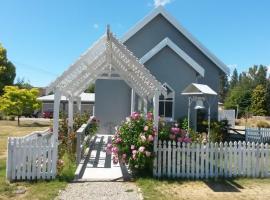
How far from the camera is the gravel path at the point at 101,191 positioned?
26.9 ft

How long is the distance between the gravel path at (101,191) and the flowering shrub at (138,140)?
82cm

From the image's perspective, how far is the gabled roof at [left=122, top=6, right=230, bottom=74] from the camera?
21.7 metres

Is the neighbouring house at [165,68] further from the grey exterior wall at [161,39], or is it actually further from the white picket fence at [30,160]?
the white picket fence at [30,160]

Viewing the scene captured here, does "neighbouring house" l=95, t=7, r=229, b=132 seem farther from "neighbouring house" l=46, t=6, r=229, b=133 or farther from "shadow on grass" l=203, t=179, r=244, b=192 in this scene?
"shadow on grass" l=203, t=179, r=244, b=192

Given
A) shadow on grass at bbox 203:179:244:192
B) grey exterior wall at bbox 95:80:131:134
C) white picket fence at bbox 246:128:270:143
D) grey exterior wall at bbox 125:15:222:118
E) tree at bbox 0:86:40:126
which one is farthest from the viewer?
tree at bbox 0:86:40:126

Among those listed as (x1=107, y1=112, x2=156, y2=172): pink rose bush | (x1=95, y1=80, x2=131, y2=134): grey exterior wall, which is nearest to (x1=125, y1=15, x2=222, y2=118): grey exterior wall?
(x1=95, y1=80, x2=131, y2=134): grey exterior wall

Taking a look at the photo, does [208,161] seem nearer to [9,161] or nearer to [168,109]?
[9,161]

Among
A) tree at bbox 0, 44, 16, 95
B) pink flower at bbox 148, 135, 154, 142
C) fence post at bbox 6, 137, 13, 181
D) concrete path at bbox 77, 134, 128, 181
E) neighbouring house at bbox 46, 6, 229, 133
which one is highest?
tree at bbox 0, 44, 16, 95

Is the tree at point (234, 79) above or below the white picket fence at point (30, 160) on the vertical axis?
above

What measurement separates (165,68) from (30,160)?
11168mm

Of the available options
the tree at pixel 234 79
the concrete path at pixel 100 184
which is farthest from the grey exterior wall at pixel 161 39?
the tree at pixel 234 79

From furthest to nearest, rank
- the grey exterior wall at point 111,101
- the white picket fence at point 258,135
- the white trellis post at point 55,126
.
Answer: the grey exterior wall at point 111,101, the white picket fence at point 258,135, the white trellis post at point 55,126

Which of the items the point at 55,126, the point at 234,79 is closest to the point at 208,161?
the point at 55,126

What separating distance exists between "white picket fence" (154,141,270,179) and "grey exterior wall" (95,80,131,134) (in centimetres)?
1037
